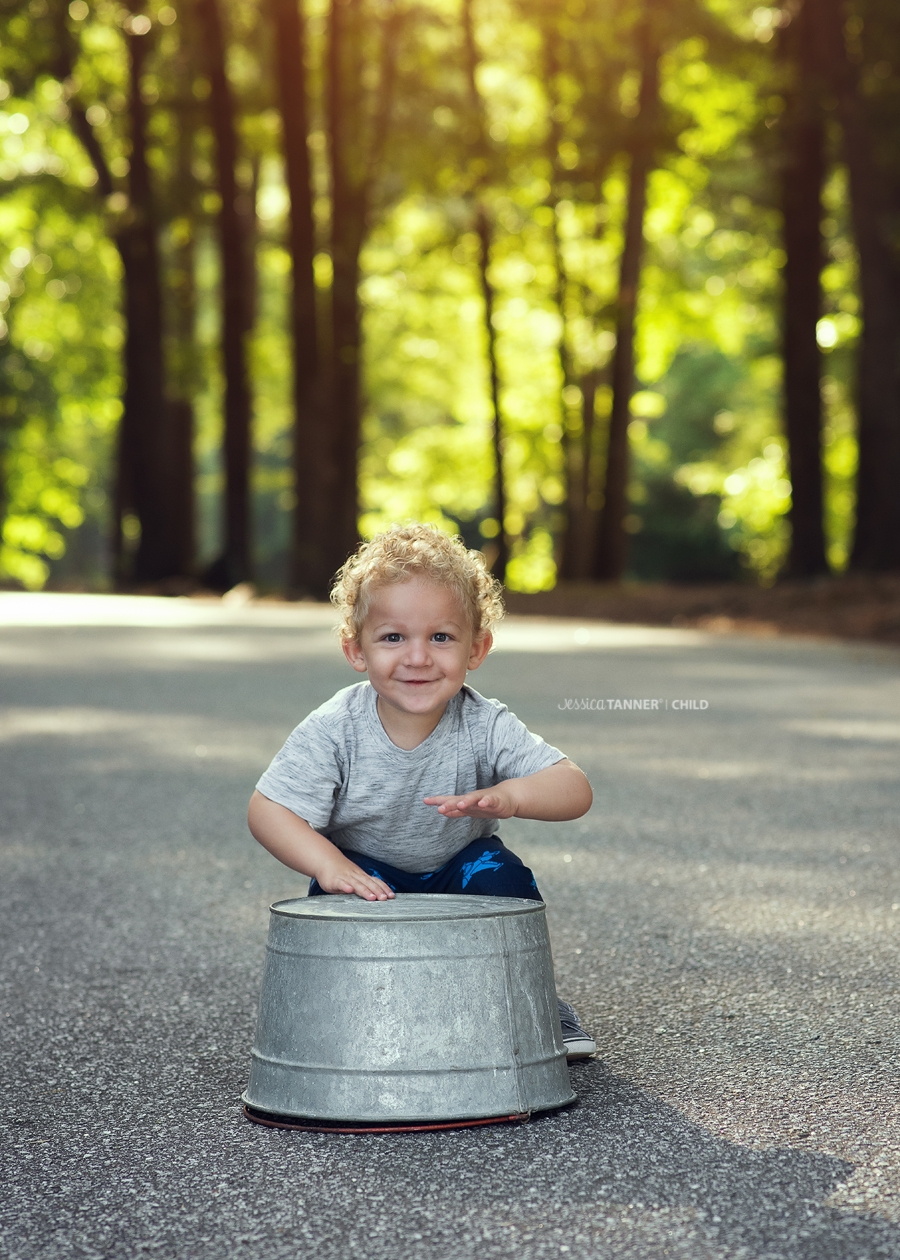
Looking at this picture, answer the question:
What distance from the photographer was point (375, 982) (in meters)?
2.86

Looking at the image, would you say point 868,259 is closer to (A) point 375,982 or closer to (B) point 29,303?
(A) point 375,982

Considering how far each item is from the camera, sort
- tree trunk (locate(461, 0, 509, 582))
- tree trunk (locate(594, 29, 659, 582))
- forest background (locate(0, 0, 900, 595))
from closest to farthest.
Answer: forest background (locate(0, 0, 900, 595)), tree trunk (locate(594, 29, 659, 582)), tree trunk (locate(461, 0, 509, 582))

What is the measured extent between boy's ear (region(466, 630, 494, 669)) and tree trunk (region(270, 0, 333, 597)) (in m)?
19.8

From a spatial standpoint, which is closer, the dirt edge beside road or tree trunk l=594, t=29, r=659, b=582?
the dirt edge beside road

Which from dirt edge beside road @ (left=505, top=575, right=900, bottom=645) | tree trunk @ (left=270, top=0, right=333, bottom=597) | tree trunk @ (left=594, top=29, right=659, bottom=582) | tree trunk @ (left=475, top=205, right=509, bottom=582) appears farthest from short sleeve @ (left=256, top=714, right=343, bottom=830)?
tree trunk @ (left=475, top=205, right=509, bottom=582)

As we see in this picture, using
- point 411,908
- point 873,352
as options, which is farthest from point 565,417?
point 411,908

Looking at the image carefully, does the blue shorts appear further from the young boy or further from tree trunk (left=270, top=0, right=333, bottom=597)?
tree trunk (left=270, top=0, right=333, bottom=597)

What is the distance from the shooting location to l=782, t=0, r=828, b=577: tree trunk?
755 inches

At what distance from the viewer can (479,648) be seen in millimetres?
3393

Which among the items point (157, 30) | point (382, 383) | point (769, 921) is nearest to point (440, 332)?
point (382, 383)

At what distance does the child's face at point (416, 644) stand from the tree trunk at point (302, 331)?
Answer: 19.9m

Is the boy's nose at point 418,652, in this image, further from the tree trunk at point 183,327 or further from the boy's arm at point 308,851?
the tree trunk at point 183,327

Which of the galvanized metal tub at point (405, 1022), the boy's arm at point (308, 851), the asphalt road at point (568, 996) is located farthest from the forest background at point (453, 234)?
the galvanized metal tub at point (405, 1022)

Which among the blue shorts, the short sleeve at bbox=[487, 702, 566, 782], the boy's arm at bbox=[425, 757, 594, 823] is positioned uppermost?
the short sleeve at bbox=[487, 702, 566, 782]
